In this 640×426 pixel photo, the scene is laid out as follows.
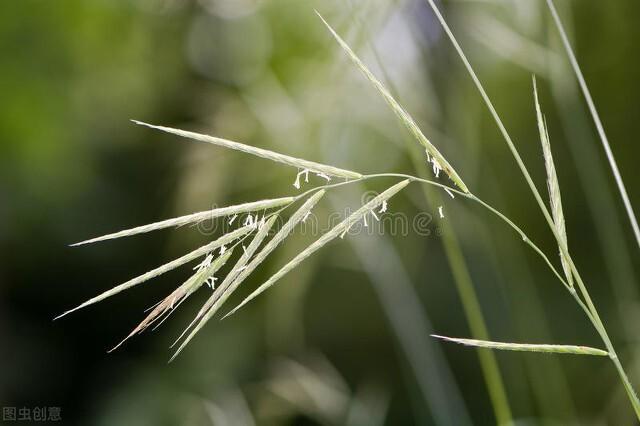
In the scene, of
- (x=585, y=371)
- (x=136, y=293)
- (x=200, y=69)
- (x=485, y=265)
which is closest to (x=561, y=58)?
(x=485, y=265)

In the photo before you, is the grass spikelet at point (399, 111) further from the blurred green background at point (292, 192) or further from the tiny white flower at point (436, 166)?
the blurred green background at point (292, 192)

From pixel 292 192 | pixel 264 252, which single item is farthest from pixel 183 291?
pixel 292 192

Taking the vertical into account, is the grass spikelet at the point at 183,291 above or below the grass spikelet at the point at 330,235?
below

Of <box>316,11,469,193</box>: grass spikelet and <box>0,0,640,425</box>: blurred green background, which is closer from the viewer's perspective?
<box>316,11,469,193</box>: grass spikelet

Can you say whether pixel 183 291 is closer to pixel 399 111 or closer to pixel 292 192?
pixel 399 111

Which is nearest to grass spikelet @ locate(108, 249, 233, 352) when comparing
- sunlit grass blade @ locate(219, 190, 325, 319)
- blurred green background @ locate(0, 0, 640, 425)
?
sunlit grass blade @ locate(219, 190, 325, 319)

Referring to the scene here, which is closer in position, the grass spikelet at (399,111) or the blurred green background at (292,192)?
the grass spikelet at (399,111)

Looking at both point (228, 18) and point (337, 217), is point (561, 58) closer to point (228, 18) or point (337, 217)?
Result: point (337, 217)

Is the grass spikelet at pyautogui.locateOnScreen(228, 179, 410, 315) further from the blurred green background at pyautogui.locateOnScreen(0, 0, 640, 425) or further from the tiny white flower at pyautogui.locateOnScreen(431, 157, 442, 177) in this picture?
the blurred green background at pyautogui.locateOnScreen(0, 0, 640, 425)

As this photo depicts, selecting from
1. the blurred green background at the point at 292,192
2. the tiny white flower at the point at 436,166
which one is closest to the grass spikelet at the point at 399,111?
the tiny white flower at the point at 436,166
